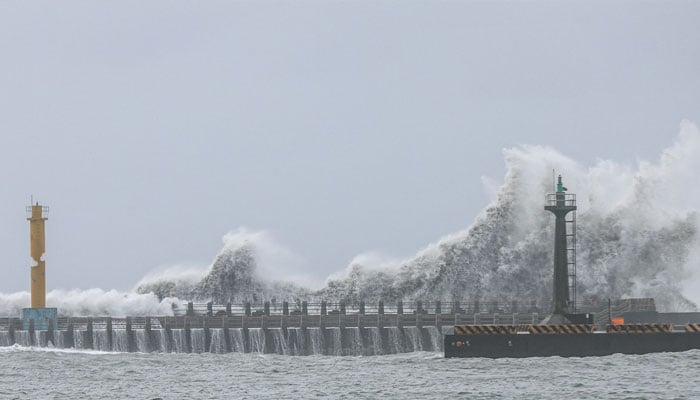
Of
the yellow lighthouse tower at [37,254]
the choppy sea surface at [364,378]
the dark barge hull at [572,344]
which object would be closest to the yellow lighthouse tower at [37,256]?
the yellow lighthouse tower at [37,254]

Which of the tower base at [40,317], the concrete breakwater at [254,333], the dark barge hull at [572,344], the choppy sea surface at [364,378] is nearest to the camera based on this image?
the choppy sea surface at [364,378]

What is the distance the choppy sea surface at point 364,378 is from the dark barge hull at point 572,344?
1.83ft

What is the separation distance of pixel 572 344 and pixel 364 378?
887 centimetres

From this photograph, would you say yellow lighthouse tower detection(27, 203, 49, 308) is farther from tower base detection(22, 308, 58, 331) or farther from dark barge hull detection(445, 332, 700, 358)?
dark barge hull detection(445, 332, 700, 358)

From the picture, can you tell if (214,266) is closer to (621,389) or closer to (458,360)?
(458,360)

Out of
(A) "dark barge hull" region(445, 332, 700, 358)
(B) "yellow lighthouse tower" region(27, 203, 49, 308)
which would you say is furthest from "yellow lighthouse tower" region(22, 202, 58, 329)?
(A) "dark barge hull" region(445, 332, 700, 358)

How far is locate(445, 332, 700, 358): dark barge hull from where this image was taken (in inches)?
2616

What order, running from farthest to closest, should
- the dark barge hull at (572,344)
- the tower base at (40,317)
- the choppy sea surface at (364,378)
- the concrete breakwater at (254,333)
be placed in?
the tower base at (40,317), the concrete breakwater at (254,333), the dark barge hull at (572,344), the choppy sea surface at (364,378)

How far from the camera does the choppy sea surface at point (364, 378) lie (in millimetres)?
55906

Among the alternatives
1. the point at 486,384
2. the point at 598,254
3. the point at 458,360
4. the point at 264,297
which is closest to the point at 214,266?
the point at 264,297

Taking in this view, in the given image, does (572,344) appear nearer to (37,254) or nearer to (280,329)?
(280,329)

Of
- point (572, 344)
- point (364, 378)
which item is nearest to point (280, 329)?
point (572, 344)

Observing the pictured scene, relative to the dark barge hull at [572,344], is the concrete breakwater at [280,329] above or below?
above

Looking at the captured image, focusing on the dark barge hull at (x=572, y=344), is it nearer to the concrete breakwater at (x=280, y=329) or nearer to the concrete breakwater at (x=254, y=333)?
the concrete breakwater at (x=280, y=329)
